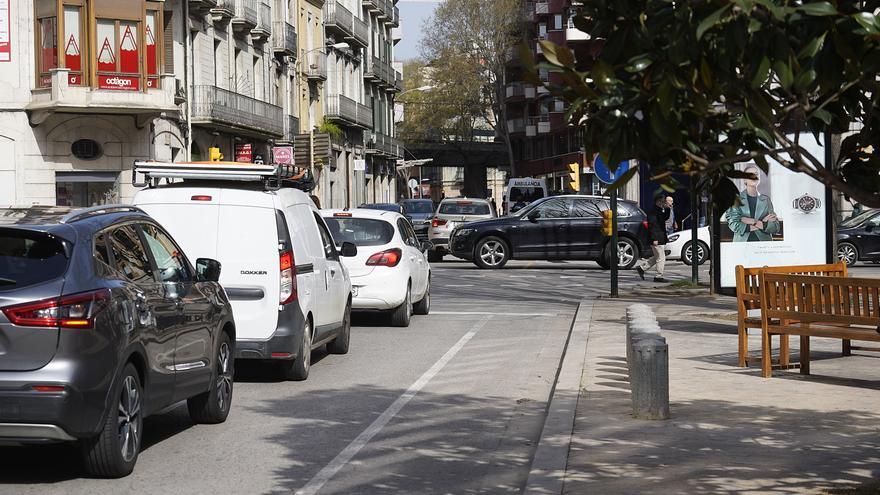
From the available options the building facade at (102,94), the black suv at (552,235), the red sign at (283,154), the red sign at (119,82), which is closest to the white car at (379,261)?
the black suv at (552,235)

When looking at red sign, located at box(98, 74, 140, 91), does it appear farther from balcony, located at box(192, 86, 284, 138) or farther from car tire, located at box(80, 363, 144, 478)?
car tire, located at box(80, 363, 144, 478)

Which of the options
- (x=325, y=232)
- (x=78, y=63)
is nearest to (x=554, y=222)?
(x=78, y=63)

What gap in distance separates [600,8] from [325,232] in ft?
32.9

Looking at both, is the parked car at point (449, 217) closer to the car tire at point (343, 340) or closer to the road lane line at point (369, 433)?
the car tire at point (343, 340)

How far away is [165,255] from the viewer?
9.37m

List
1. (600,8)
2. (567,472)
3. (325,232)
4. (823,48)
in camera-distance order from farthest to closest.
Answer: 1. (325,232)
2. (567,472)
3. (600,8)
4. (823,48)

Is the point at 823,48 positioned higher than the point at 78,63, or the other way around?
the point at 78,63

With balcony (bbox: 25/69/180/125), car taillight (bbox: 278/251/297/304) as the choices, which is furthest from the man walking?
car taillight (bbox: 278/251/297/304)

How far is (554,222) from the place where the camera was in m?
34.3

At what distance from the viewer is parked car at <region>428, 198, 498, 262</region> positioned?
38375 mm

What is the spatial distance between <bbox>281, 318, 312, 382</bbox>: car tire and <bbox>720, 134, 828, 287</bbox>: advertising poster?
7.94 m

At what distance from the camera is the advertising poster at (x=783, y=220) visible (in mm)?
18844

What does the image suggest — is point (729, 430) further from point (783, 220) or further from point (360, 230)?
point (783, 220)

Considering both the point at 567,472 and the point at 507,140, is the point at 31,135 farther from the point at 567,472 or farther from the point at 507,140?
the point at 507,140
